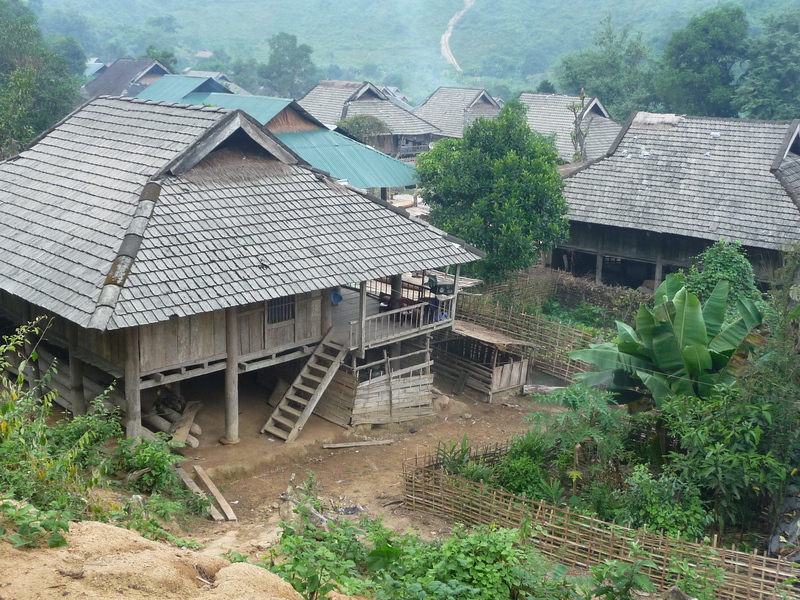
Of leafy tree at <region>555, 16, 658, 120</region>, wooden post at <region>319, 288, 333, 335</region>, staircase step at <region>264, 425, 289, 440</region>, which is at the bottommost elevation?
staircase step at <region>264, 425, 289, 440</region>

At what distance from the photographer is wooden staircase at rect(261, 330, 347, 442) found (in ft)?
46.8

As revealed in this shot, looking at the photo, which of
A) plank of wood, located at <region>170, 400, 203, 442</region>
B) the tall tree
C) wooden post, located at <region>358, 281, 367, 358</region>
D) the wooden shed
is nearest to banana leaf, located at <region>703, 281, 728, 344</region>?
the wooden shed

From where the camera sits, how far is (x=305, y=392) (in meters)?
14.7

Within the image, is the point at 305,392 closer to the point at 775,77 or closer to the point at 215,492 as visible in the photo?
the point at 215,492

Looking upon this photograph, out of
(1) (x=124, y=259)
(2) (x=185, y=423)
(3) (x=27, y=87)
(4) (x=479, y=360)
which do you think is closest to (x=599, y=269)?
(4) (x=479, y=360)

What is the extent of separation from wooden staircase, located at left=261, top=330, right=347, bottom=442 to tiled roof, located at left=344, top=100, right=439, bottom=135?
26.5 meters

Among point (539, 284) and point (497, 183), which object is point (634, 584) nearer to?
point (497, 183)

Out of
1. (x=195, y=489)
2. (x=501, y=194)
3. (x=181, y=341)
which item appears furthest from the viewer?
(x=501, y=194)

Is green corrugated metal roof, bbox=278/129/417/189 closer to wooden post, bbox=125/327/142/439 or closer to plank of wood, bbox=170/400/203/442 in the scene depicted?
plank of wood, bbox=170/400/203/442

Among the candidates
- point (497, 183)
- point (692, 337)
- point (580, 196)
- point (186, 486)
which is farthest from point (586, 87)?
point (186, 486)

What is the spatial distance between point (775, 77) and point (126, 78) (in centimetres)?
3714

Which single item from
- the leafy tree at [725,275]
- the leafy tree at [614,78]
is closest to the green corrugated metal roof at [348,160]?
the leafy tree at [725,275]

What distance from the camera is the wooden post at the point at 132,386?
39.0ft

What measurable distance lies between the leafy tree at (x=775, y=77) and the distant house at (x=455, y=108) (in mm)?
13651
